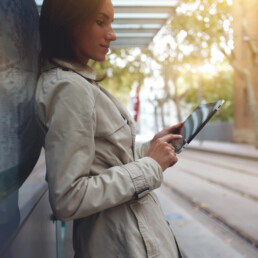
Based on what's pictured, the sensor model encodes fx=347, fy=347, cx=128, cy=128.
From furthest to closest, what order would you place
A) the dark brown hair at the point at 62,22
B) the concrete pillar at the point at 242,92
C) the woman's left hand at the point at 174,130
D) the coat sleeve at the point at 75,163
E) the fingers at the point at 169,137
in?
the concrete pillar at the point at 242,92 < the woman's left hand at the point at 174,130 < the fingers at the point at 169,137 < the dark brown hair at the point at 62,22 < the coat sleeve at the point at 75,163

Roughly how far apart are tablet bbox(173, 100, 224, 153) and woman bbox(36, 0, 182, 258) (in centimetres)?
8

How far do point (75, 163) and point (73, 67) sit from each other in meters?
0.38

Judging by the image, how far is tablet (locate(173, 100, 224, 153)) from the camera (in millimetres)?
1443

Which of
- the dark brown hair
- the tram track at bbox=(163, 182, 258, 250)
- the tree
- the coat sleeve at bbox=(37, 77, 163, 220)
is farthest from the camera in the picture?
the tree

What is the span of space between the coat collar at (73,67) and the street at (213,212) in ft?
8.96

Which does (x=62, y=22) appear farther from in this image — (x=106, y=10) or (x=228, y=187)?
(x=228, y=187)

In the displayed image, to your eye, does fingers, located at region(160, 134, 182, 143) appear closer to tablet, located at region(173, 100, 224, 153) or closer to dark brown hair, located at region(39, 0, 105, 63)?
tablet, located at region(173, 100, 224, 153)

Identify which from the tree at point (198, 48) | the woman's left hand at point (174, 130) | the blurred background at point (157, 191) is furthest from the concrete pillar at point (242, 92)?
the woman's left hand at point (174, 130)

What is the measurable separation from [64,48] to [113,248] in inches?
30.3

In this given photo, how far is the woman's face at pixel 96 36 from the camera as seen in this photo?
1.31 metres

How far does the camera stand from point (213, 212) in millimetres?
5371

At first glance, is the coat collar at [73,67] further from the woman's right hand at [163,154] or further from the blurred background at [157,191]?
A: the woman's right hand at [163,154]

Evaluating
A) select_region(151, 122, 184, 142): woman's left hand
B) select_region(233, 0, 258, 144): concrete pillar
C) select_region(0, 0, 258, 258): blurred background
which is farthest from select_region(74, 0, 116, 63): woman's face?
select_region(233, 0, 258, 144): concrete pillar

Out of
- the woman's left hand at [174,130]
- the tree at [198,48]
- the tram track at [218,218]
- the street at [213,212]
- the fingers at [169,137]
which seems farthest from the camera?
the tree at [198,48]
